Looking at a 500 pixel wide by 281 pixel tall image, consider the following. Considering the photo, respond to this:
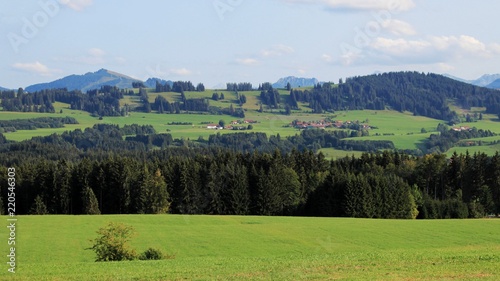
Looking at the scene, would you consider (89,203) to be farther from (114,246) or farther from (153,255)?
(153,255)

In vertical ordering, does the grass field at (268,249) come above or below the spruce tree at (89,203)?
above

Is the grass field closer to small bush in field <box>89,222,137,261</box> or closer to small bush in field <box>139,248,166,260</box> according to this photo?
small bush in field <box>139,248,166,260</box>

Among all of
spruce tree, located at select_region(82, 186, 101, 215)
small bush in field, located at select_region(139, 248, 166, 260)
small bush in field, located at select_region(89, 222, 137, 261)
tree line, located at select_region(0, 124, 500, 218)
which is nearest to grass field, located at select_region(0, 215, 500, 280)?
small bush in field, located at select_region(139, 248, 166, 260)

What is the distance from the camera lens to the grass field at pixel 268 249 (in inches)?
1271

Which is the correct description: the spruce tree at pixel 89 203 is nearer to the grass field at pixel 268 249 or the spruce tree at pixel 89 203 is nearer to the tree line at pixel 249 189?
the tree line at pixel 249 189

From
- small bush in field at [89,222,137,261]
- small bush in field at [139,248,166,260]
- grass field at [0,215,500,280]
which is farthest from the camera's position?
small bush in field at [89,222,137,261]

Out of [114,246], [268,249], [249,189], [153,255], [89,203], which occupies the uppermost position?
[114,246]

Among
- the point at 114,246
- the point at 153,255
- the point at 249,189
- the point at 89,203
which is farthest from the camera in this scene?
the point at 249,189

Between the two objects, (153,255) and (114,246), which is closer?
(153,255)

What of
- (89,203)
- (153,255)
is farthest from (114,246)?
(89,203)

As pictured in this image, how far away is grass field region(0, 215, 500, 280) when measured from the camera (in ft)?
106

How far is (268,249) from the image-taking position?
181ft

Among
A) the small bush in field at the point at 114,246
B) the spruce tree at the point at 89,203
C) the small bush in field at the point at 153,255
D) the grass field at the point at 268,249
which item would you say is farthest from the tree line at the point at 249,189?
the small bush in field at the point at 153,255

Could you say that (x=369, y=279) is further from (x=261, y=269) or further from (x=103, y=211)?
(x=103, y=211)
